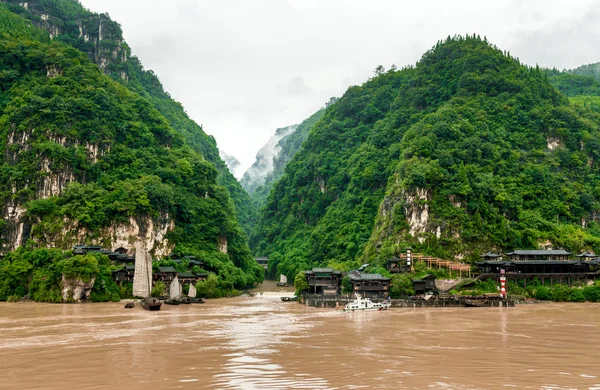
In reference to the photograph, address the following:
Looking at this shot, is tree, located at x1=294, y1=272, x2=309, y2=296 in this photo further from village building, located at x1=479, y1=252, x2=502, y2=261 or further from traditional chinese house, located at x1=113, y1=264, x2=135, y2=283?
village building, located at x1=479, y1=252, x2=502, y2=261

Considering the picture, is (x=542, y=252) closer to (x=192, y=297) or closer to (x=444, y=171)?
(x=444, y=171)

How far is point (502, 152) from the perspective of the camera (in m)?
89.0

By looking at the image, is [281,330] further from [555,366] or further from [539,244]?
[539,244]

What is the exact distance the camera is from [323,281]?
2685 inches

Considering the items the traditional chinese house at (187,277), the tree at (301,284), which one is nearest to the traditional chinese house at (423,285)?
the tree at (301,284)

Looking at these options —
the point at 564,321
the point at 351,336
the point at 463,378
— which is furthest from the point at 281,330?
the point at 564,321

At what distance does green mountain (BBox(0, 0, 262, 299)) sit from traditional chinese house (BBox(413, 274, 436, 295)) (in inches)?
1017

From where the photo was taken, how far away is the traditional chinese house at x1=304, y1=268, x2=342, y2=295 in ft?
223

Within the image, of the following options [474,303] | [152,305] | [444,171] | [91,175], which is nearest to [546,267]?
[474,303]

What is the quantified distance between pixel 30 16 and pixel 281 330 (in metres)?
115

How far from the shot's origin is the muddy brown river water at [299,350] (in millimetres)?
22422

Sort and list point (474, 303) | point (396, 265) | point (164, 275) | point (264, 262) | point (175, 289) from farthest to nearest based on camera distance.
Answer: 1. point (264, 262)
2. point (164, 275)
3. point (396, 265)
4. point (175, 289)
5. point (474, 303)

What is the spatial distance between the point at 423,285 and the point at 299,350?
37.9 metres

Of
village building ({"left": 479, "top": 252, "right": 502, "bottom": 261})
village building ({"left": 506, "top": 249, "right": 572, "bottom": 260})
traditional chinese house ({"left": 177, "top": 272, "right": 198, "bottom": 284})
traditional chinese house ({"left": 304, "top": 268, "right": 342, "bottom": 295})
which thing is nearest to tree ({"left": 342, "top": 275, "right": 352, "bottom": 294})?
traditional chinese house ({"left": 304, "top": 268, "right": 342, "bottom": 295})
